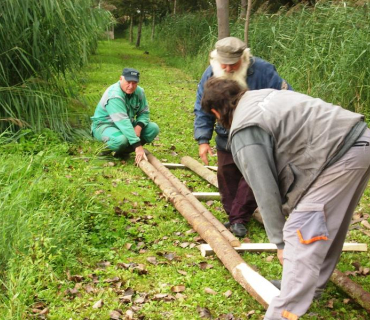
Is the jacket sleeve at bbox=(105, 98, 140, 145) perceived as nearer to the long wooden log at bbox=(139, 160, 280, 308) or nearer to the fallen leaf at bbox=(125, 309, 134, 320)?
the long wooden log at bbox=(139, 160, 280, 308)

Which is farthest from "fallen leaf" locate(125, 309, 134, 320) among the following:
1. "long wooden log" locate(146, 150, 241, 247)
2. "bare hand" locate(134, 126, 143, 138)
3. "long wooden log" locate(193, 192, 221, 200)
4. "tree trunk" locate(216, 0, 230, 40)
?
"tree trunk" locate(216, 0, 230, 40)

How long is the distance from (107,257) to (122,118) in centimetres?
304

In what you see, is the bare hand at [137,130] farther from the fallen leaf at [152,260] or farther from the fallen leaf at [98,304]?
the fallen leaf at [98,304]

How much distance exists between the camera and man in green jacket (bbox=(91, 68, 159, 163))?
24.0 feet

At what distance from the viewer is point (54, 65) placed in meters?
8.74

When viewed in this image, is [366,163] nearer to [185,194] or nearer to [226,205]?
[226,205]

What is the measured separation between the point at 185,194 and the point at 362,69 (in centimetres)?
373

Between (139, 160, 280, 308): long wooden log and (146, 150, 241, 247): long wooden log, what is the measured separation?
4.2 inches

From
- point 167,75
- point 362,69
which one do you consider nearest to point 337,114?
point 362,69

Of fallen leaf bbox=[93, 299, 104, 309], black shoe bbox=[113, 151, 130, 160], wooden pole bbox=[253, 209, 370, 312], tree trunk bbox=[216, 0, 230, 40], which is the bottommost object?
black shoe bbox=[113, 151, 130, 160]

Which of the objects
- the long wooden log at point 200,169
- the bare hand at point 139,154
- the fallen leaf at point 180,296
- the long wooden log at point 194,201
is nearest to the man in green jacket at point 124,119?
the bare hand at point 139,154

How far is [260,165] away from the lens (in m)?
3.04

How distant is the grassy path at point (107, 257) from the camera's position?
12.8 feet

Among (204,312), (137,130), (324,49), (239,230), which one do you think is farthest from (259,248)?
(324,49)
